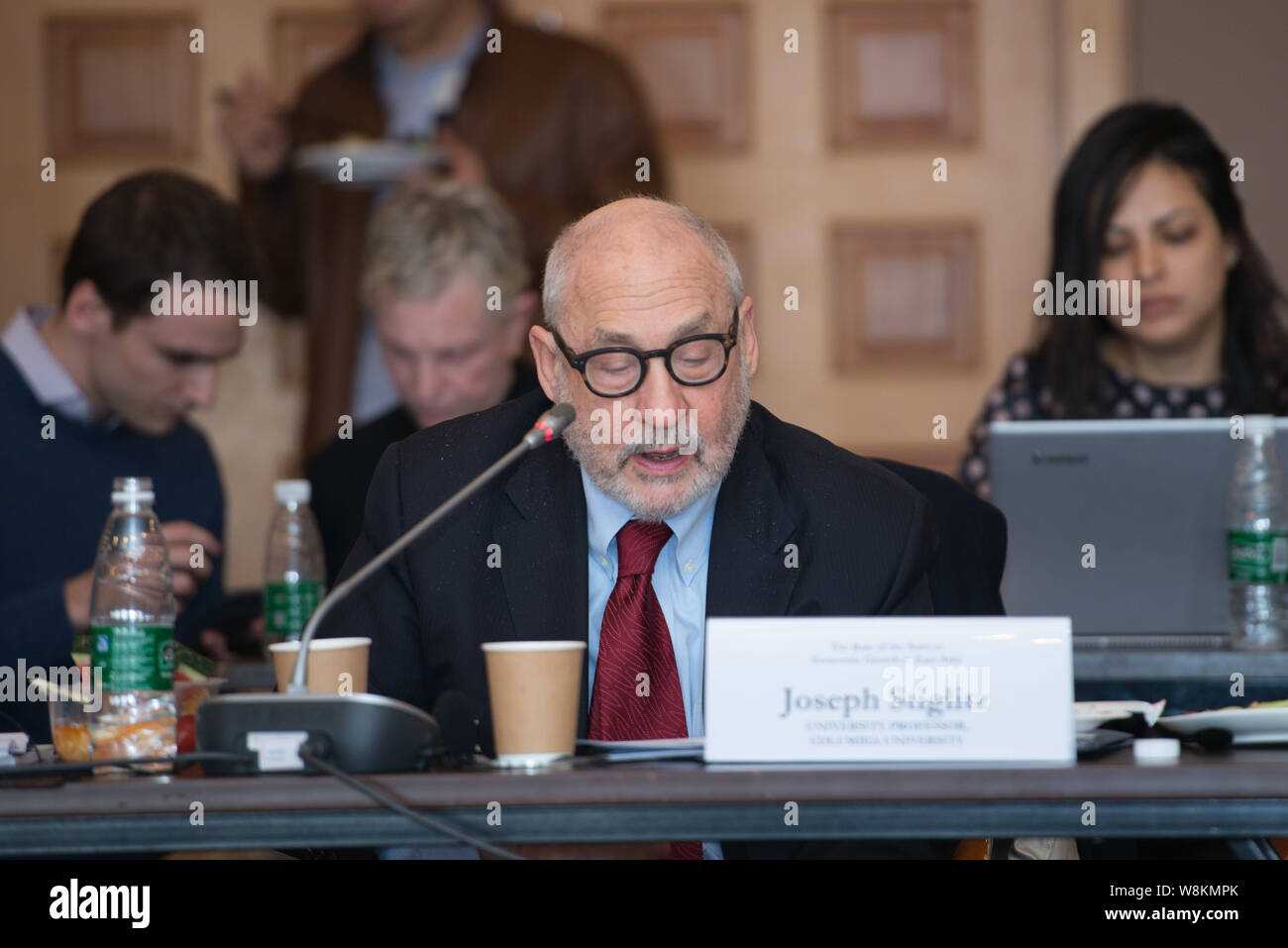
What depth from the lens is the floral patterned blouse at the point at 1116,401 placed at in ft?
9.24

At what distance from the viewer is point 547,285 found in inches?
72.6

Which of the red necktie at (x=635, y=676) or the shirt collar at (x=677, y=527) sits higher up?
the shirt collar at (x=677, y=527)

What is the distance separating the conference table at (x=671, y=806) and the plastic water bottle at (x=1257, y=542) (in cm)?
80

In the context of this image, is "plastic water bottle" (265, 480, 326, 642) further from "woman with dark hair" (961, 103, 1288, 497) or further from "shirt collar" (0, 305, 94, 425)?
"woman with dark hair" (961, 103, 1288, 497)

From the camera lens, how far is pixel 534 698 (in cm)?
130

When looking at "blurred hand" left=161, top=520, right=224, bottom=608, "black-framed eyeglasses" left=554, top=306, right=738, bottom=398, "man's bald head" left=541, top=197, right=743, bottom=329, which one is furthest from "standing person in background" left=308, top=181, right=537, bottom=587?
"black-framed eyeglasses" left=554, top=306, right=738, bottom=398

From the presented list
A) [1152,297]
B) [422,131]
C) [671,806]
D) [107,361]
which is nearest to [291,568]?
[107,361]

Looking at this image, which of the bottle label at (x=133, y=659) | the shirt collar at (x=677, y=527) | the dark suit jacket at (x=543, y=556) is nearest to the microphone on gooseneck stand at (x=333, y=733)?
the bottle label at (x=133, y=659)

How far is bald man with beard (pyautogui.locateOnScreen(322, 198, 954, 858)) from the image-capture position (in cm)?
167

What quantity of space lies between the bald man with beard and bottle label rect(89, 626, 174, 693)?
10.9 inches

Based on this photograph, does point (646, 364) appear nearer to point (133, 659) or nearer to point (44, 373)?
point (133, 659)

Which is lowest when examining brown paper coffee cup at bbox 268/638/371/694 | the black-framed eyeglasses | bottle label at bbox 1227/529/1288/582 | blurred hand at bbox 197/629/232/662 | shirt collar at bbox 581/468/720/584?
blurred hand at bbox 197/629/232/662

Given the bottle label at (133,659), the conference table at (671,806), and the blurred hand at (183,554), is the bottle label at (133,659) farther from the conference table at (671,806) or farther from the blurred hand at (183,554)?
the blurred hand at (183,554)
